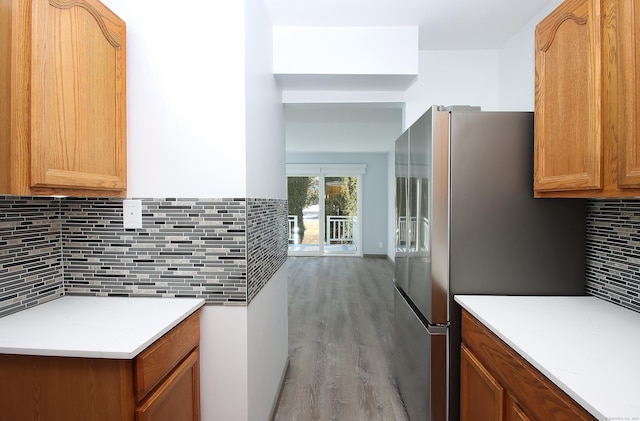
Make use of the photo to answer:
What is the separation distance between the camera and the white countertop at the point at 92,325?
1.00 metres

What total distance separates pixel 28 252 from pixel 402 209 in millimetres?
1920

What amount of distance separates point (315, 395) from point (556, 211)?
1.84 m

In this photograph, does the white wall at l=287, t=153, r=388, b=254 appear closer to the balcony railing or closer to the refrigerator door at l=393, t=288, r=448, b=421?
the balcony railing

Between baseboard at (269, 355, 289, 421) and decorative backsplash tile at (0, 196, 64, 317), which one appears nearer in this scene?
decorative backsplash tile at (0, 196, 64, 317)

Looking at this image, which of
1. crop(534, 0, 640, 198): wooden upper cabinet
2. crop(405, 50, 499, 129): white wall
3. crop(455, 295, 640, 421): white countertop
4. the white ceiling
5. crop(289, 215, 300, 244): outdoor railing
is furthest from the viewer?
crop(289, 215, 300, 244): outdoor railing

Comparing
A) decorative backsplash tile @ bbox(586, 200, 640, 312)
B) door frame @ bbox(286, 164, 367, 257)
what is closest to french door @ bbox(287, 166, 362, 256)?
door frame @ bbox(286, 164, 367, 257)

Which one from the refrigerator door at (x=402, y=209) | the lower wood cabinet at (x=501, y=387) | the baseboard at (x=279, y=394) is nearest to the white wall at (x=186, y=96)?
the refrigerator door at (x=402, y=209)

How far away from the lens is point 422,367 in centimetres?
173

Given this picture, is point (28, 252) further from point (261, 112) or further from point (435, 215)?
point (435, 215)

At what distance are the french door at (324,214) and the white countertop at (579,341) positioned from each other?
6.39m

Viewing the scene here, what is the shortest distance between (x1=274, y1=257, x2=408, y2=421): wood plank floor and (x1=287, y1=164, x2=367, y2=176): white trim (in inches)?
117

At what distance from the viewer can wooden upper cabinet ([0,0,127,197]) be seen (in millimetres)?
1007

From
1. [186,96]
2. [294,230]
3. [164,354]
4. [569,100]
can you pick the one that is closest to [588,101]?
[569,100]

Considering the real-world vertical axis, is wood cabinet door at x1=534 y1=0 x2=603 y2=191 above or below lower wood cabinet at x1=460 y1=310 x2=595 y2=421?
above
